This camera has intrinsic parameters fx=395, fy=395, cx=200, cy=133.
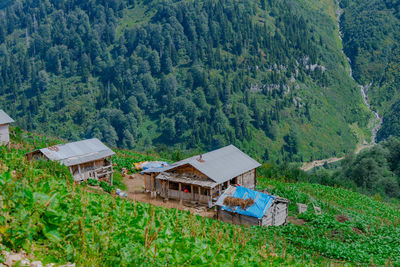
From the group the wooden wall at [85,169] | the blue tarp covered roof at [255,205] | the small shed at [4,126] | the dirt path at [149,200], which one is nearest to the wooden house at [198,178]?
the dirt path at [149,200]

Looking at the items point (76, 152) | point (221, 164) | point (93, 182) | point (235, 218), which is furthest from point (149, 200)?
point (235, 218)

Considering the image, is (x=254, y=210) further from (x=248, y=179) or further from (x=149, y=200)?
(x=248, y=179)

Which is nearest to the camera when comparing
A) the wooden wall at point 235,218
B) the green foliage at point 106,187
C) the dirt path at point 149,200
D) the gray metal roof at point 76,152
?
the wooden wall at point 235,218

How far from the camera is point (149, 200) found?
102 ft

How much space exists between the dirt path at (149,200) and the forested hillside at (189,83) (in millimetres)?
96223

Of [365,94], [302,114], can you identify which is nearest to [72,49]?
[302,114]

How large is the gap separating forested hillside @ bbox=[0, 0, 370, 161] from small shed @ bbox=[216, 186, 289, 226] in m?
108

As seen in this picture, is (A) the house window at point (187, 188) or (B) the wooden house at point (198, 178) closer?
(B) the wooden house at point (198, 178)

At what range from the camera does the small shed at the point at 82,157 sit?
1259 inches

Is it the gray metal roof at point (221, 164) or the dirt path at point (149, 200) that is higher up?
the gray metal roof at point (221, 164)

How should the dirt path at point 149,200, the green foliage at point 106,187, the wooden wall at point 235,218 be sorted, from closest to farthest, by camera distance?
the wooden wall at point 235,218 < the dirt path at point 149,200 < the green foliage at point 106,187

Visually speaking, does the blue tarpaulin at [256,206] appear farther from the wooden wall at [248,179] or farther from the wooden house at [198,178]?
the wooden wall at [248,179]

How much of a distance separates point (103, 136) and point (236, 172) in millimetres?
107566

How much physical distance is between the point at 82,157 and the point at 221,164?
38.5 feet
